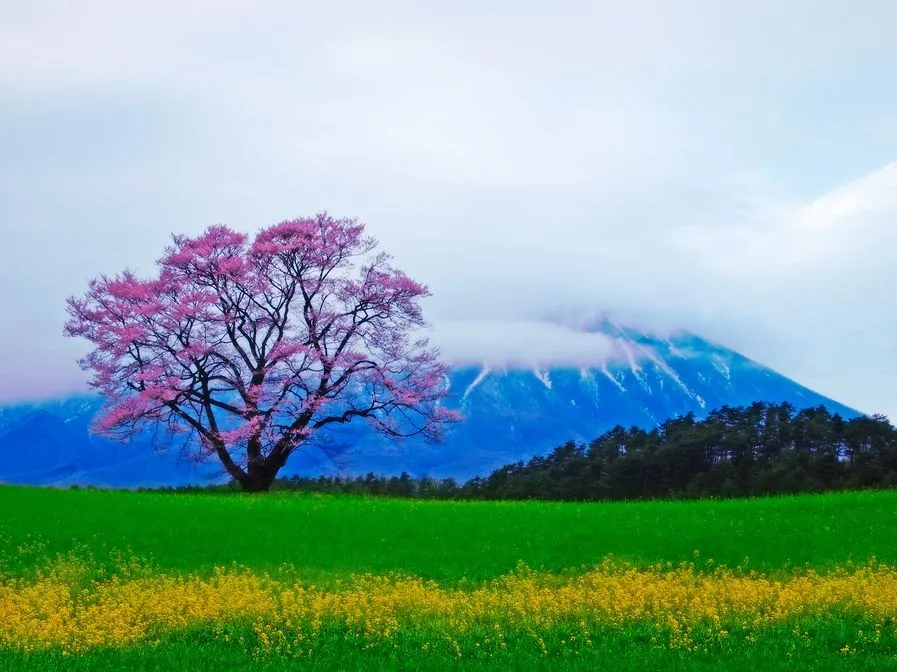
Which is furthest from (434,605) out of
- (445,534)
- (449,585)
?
(445,534)

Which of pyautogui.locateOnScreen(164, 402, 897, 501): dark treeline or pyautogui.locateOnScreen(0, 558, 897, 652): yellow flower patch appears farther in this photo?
pyautogui.locateOnScreen(164, 402, 897, 501): dark treeline

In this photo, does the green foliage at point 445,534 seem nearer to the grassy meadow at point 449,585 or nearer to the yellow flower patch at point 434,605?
the grassy meadow at point 449,585

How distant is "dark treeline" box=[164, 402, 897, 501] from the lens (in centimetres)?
5088

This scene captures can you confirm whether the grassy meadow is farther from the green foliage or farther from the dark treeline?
the dark treeline

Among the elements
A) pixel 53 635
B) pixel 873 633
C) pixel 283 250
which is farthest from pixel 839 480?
pixel 53 635

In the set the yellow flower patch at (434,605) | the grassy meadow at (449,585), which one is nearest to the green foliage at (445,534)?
the grassy meadow at (449,585)

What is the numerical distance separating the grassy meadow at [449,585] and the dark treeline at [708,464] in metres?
19.8

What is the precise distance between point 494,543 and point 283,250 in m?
26.7

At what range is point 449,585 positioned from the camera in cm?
2027

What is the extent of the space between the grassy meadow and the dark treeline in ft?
64.9

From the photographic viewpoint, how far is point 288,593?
17.7 m

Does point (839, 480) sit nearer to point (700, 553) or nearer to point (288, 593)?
point (700, 553)

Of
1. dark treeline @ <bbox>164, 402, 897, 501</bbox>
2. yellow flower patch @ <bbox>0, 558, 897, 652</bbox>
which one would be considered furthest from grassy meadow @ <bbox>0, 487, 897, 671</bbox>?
dark treeline @ <bbox>164, 402, 897, 501</bbox>

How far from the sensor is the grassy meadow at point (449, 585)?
43.8 feet
